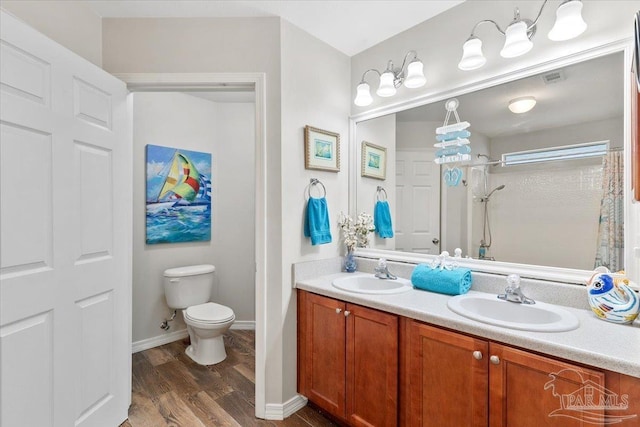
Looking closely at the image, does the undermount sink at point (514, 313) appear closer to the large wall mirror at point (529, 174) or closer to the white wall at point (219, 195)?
the large wall mirror at point (529, 174)

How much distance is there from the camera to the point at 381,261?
204 cm

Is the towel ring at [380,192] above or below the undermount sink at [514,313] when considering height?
above

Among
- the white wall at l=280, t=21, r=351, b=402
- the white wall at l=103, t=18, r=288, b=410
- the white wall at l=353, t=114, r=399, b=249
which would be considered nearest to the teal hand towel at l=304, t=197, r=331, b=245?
the white wall at l=280, t=21, r=351, b=402

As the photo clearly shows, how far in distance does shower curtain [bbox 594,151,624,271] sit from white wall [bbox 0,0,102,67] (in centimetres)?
280

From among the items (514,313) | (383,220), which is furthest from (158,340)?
(514,313)

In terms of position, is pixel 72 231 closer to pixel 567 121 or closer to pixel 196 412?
pixel 196 412

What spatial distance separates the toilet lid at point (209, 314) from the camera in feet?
8.13

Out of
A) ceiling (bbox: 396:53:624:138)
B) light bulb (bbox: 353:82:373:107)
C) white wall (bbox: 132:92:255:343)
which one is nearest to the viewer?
ceiling (bbox: 396:53:624:138)

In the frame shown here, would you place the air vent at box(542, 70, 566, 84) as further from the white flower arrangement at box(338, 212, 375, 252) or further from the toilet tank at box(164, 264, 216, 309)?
the toilet tank at box(164, 264, 216, 309)

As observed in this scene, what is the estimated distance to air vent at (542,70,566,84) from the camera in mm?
1502

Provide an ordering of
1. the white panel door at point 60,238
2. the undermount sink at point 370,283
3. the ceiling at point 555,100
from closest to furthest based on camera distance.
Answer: the white panel door at point 60,238
the ceiling at point 555,100
the undermount sink at point 370,283

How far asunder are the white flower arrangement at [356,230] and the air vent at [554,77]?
1279 millimetres

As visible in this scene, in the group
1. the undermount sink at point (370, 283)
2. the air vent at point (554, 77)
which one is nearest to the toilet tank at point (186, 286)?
the undermount sink at point (370, 283)

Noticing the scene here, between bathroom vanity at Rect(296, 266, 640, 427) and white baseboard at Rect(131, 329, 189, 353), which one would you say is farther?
white baseboard at Rect(131, 329, 189, 353)
